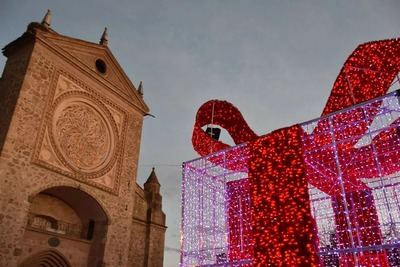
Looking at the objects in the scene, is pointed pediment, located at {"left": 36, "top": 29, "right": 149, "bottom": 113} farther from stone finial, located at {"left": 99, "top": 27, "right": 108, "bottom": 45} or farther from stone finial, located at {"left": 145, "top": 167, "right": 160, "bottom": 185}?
stone finial, located at {"left": 145, "top": 167, "right": 160, "bottom": 185}

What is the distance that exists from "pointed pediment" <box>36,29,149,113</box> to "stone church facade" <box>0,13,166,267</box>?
0.05 m

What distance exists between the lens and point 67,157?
11625 mm

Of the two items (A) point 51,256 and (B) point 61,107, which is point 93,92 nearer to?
(B) point 61,107

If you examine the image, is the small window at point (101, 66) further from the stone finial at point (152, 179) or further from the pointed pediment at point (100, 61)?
the stone finial at point (152, 179)

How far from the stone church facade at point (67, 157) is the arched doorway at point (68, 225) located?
3cm

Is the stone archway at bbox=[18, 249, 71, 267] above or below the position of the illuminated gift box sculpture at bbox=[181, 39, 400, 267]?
below

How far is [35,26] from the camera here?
37.4 ft

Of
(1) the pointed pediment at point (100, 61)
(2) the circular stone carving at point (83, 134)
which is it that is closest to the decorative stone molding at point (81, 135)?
(2) the circular stone carving at point (83, 134)

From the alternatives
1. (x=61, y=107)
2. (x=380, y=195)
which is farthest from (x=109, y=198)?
(x=380, y=195)

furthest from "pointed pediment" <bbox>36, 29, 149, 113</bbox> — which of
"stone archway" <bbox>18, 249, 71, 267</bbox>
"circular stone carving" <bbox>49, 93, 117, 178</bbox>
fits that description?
"stone archway" <bbox>18, 249, 71, 267</bbox>

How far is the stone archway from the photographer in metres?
10.5

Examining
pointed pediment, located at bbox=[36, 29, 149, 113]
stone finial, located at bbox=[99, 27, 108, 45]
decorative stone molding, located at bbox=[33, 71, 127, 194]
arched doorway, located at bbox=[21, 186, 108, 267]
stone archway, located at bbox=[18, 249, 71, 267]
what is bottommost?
stone archway, located at bbox=[18, 249, 71, 267]

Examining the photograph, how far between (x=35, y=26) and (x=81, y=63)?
208 cm

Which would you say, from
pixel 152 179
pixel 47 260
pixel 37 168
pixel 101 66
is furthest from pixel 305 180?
pixel 152 179
